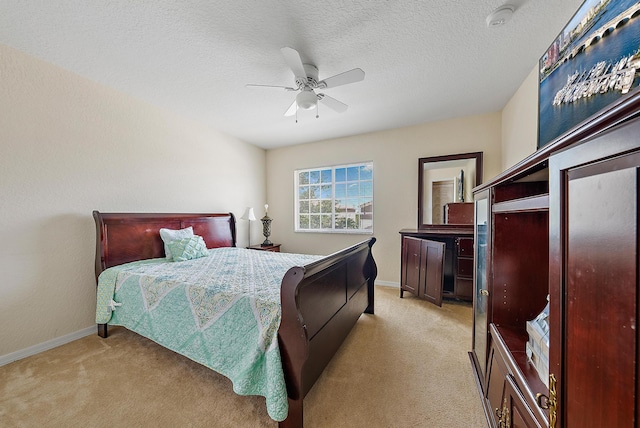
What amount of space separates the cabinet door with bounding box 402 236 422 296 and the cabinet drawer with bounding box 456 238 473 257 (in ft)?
1.62

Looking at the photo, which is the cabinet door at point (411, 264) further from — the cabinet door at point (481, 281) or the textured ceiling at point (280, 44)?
the textured ceiling at point (280, 44)

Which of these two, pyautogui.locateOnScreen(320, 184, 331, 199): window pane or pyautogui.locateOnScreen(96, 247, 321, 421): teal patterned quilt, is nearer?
pyautogui.locateOnScreen(96, 247, 321, 421): teal patterned quilt

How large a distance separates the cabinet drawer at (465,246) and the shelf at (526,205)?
6.15ft

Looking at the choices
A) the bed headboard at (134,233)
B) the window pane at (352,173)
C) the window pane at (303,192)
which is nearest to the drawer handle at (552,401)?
the bed headboard at (134,233)

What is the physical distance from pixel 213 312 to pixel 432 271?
251 centimetres

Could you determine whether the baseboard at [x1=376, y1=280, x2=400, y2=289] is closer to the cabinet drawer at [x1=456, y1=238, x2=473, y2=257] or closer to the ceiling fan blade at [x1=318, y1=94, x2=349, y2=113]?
the cabinet drawer at [x1=456, y1=238, x2=473, y2=257]

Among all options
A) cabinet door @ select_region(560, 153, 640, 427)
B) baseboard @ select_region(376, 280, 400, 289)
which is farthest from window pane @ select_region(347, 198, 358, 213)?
cabinet door @ select_region(560, 153, 640, 427)

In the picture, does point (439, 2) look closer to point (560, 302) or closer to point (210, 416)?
point (560, 302)

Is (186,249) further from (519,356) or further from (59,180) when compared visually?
(519,356)

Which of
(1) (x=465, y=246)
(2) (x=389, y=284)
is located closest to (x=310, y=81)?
(1) (x=465, y=246)

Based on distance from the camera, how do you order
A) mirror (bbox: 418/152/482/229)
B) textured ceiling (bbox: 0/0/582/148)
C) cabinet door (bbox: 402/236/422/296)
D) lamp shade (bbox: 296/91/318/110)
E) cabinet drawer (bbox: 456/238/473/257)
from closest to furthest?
textured ceiling (bbox: 0/0/582/148), lamp shade (bbox: 296/91/318/110), cabinet drawer (bbox: 456/238/473/257), cabinet door (bbox: 402/236/422/296), mirror (bbox: 418/152/482/229)

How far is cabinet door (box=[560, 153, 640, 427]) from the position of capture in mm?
467

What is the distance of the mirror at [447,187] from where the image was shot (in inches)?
132

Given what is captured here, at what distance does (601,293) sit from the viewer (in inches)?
21.1
